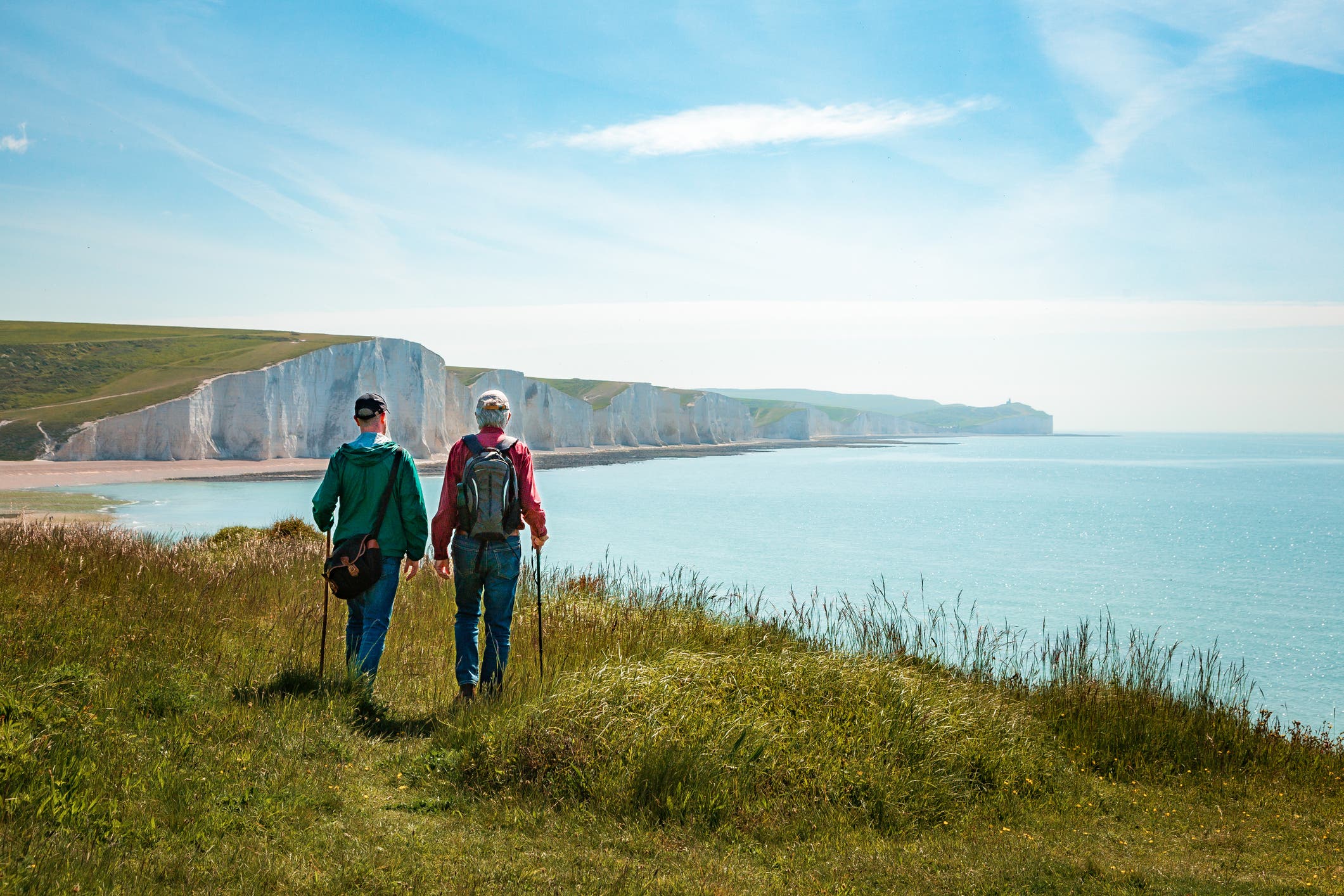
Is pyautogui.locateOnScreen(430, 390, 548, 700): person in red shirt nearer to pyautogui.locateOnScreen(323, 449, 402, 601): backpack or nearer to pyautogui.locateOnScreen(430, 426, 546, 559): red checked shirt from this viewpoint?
pyautogui.locateOnScreen(430, 426, 546, 559): red checked shirt

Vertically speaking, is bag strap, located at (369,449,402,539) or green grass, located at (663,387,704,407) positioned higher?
green grass, located at (663,387,704,407)

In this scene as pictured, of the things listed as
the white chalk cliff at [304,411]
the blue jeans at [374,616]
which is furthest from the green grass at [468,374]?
the blue jeans at [374,616]

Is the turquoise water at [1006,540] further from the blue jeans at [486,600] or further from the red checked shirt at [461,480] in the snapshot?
the red checked shirt at [461,480]

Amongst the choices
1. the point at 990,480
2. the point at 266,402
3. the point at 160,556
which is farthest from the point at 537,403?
the point at 160,556

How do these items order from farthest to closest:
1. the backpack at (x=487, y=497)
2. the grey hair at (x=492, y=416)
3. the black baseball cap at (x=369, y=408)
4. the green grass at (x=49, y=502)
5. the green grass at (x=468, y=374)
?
the green grass at (x=468, y=374), the green grass at (x=49, y=502), the black baseball cap at (x=369, y=408), the grey hair at (x=492, y=416), the backpack at (x=487, y=497)

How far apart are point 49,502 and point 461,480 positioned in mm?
42896

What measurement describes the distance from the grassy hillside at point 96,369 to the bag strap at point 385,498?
68429mm

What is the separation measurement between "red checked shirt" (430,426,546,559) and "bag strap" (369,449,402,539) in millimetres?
436

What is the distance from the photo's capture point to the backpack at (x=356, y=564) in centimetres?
612

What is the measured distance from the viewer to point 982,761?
5918mm

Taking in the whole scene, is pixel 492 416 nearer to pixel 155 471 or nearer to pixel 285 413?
pixel 155 471

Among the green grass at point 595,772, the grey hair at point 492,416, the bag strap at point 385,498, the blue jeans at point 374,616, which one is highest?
the grey hair at point 492,416

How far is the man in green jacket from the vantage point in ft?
20.4

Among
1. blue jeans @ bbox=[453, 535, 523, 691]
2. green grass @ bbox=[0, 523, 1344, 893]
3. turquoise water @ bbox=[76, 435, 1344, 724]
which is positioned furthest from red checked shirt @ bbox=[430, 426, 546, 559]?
turquoise water @ bbox=[76, 435, 1344, 724]
